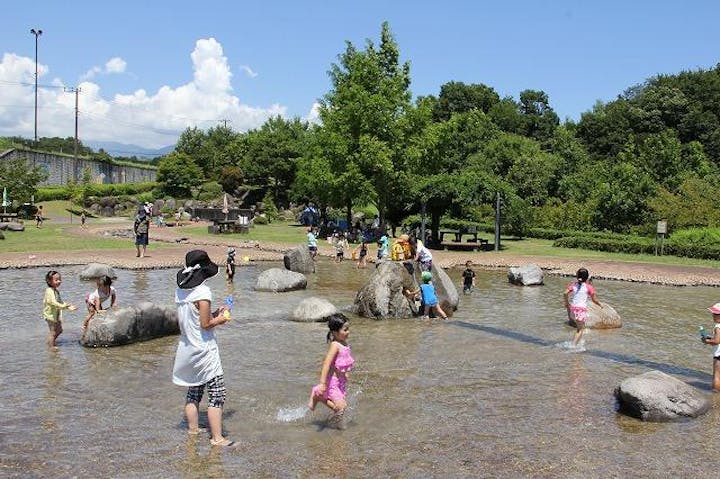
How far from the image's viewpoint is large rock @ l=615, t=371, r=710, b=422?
9.18 metres

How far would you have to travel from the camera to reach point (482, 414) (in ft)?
30.7

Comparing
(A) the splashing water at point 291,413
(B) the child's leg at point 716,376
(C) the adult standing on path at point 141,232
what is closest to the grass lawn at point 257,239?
(C) the adult standing on path at point 141,232

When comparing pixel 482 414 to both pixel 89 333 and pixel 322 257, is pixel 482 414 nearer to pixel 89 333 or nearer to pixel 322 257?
pixel 89 333

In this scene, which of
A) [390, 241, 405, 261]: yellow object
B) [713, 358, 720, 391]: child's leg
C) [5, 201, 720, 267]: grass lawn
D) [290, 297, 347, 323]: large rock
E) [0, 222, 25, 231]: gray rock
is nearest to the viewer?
[713, 358, 720, 391]: child's leg

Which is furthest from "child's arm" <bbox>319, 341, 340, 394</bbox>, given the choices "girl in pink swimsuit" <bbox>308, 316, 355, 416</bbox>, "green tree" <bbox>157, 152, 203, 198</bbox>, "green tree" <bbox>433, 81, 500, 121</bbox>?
"green tree" <bbox>433, 81, 500, 121</bbox>

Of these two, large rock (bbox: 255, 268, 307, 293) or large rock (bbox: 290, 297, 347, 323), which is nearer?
large rock (bbox: 290, 297, 347, 323)

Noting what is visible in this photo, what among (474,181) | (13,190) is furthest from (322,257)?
(13,190)

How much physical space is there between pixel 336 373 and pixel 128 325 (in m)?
6.44

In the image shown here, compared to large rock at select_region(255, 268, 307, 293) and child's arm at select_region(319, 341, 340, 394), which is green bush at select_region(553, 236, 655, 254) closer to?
large rock at select_region(255, 268, 307, 293)

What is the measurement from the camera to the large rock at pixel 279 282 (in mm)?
20672

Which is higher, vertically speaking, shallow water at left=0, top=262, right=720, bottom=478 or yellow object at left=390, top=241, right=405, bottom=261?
yellow object at left=390, top=241, right=405, bottom=261

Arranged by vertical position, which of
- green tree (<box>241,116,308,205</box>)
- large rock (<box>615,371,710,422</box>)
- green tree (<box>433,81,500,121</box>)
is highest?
green tree (<box>433,81,500,121</box>)

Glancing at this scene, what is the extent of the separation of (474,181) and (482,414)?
27330 mm

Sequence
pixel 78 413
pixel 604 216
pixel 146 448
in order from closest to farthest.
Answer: pixel 146 448, pixel 78 413, pixel 604 216
